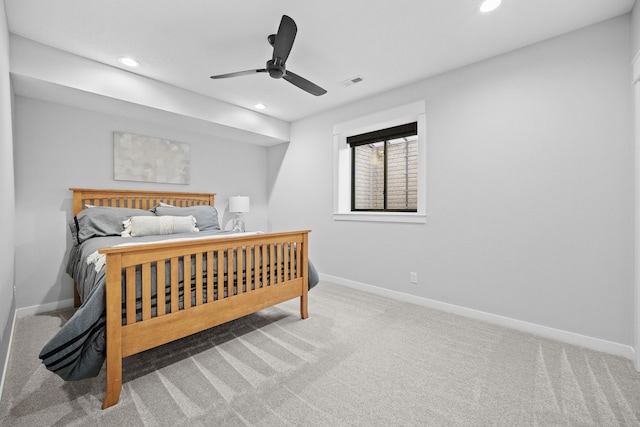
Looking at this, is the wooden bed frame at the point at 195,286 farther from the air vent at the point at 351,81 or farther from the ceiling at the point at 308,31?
the air vent at the point at 351,81

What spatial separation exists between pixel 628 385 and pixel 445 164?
6.56 feet

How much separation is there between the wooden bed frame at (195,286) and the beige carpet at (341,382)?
0.25 meters

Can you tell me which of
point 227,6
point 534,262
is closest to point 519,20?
point 534,262

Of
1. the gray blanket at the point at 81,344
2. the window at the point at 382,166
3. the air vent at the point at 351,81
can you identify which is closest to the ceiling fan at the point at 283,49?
the air vent at the point at 351,81

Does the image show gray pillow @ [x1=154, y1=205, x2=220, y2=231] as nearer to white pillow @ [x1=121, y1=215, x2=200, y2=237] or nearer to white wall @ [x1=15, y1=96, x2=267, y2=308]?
white pillow @ [x1=121, y1=215, x2=200, y2=237]

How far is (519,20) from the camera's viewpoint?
204 cm

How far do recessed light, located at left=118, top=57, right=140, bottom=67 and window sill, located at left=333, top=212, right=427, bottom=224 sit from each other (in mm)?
2701

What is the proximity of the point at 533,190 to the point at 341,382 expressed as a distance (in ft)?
7.05

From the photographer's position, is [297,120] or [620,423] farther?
[297,120]

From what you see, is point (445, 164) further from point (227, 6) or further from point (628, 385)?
point (227, 6)

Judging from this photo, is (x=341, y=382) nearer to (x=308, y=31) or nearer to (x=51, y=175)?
(x=308, y=31)

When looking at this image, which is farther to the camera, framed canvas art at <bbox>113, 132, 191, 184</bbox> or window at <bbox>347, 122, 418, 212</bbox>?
window at <bbox>347, 122, 418, 212</bbox>

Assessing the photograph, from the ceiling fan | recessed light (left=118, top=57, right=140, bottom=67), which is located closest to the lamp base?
recessed light (left=118, top=57, right=140, bottom=67)

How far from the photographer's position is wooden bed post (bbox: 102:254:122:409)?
1.45m
